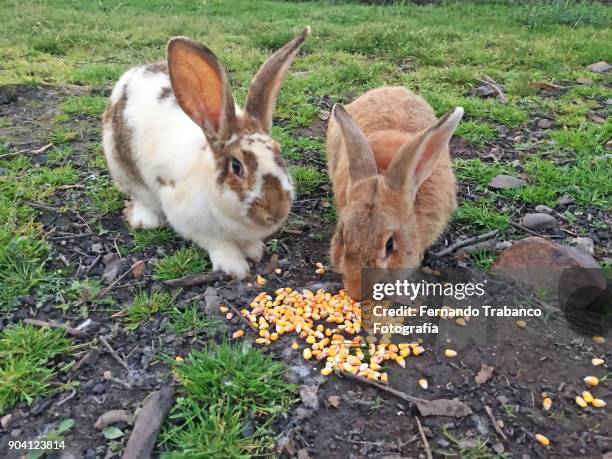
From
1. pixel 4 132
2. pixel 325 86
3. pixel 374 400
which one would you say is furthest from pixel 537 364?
pixel 4 132

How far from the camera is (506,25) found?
1000 centimetres

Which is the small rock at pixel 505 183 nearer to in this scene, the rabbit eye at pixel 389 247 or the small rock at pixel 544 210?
the small rock at pixel 544 210

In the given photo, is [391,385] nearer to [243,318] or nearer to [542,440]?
[542,440]

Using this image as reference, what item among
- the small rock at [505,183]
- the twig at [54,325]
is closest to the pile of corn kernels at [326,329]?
the twig at [54,325]

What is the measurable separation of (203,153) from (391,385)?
5.67 ft

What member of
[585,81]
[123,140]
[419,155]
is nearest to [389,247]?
[419,155]

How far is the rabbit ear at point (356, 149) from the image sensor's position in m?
3.20

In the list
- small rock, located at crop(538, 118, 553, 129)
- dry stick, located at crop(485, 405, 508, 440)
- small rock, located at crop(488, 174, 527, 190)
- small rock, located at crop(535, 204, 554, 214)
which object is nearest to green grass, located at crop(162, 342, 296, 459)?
dry stick, located at crop(485, 405, 508, 440)

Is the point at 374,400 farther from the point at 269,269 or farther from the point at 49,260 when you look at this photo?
the point at 49,260

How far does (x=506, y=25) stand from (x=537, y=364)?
8719mm

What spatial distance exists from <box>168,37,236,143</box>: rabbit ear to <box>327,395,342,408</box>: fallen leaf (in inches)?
59.7

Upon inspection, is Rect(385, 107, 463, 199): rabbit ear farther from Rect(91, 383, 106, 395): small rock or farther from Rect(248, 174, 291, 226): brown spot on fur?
Rect(91, 383, 106, 395): small rock

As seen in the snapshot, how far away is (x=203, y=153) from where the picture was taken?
3.39 meters

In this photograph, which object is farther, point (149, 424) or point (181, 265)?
point (181, 265)
